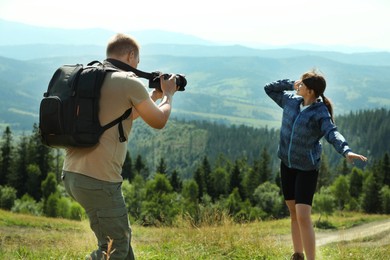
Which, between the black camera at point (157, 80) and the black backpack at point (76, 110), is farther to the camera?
the black camera at point (157, 80)

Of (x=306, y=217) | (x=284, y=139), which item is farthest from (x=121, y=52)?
(x=306, y=217)

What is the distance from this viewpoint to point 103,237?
4.41 metres

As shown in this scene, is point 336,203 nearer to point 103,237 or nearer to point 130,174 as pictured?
point 130,174

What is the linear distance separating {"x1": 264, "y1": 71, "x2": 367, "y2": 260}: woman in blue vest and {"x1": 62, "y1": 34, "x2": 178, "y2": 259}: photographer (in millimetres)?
2114

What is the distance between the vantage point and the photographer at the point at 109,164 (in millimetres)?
4289

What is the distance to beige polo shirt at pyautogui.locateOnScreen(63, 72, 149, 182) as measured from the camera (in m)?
4.29

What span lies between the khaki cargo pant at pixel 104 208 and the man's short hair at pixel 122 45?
106 cm

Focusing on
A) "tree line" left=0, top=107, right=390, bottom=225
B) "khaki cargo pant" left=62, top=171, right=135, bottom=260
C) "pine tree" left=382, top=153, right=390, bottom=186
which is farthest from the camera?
"pine tree" left=382, top=153, right=390, bottom=186

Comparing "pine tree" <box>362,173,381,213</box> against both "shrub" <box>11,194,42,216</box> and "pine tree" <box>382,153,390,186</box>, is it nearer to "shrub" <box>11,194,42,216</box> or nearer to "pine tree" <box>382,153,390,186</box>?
"pine tree" <box>382,153,390,186</box>

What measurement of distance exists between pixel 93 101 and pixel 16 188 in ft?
221

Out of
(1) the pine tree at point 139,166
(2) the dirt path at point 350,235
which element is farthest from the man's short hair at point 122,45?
(1) the pine tree at point 139,166

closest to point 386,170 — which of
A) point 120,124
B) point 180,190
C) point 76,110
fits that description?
point 180,190

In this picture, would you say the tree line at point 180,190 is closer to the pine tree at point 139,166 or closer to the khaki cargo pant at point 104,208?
the pine tree at point 139,166

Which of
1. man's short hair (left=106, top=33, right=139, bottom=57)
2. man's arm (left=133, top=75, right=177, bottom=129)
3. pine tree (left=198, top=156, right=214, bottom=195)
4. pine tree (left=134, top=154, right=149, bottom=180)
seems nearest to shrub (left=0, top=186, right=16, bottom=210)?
pine tree (left=198, top=156, right=214, bottom=195)
